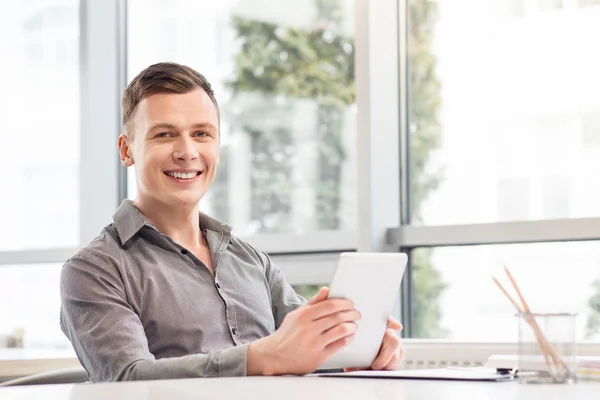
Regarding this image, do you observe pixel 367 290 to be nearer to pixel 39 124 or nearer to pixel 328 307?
pixel 328 307

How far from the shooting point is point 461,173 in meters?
3.44

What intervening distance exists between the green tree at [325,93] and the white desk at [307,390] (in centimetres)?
214

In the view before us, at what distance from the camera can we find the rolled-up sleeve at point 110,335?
5.54 feet

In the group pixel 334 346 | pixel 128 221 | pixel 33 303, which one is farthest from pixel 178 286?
pixel 33 303

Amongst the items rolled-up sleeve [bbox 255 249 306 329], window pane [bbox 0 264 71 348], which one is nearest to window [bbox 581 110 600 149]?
rolled-up sleeve [bbox 255 249 306 329]

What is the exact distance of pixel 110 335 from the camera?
180 centimetres

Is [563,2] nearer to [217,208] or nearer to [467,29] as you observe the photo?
[467,29]

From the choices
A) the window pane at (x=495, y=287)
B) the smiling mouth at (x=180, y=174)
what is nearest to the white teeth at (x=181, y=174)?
the smiling mouth at (x=180, y=174)

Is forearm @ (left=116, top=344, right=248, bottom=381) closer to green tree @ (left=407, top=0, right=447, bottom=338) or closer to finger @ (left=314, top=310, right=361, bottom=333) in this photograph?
finger @ (left=314, top=310, right=361, bottom=333)

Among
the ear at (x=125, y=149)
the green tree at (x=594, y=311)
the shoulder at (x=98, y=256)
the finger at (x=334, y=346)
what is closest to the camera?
the finger at (x=334, y=346)

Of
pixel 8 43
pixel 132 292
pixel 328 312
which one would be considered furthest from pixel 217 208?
pixel 328 312

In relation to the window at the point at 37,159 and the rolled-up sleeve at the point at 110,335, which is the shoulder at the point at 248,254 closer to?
the rolled-up sleeve at the point at 110,335

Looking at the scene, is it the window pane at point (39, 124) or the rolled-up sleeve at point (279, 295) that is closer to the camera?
the rolled-up sleeve at point (279, 295)

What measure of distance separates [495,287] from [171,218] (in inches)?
61.3
